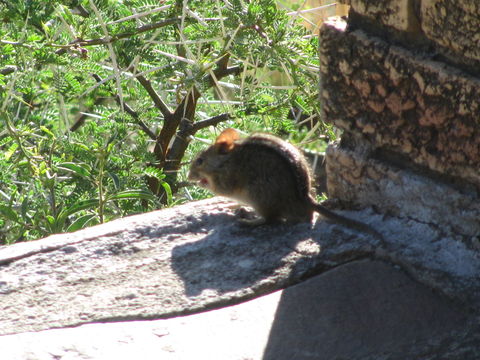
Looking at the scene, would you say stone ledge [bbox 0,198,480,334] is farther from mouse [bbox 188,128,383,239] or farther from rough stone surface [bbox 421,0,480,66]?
rough stone surface [bbox 421,0,480,66]

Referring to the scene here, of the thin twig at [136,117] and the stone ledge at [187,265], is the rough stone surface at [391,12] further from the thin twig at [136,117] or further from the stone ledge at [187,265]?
the thin twig at [136,117]

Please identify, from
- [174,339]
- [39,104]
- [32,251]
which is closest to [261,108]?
[39,104]

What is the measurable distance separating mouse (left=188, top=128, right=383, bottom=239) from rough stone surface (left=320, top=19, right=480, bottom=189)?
1.14 ft

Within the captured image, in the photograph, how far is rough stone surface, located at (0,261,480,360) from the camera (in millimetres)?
2205

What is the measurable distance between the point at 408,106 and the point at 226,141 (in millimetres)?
1540

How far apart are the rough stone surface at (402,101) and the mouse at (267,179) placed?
0.35 meters

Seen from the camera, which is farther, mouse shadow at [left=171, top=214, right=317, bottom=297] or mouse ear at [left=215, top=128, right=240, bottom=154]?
mouse ear at [left=215, top=128, right=240, bottom=154]

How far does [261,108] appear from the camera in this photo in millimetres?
4992

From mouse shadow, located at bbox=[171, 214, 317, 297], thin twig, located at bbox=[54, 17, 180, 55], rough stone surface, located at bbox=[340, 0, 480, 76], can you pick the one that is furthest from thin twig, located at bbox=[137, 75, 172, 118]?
rough stone surface, located at bbox=[340, 0, 480, 76]

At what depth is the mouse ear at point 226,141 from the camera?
4.08 meters

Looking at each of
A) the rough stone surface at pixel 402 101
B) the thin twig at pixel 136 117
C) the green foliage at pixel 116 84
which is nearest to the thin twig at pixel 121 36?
the green foliage at pixel 116 84

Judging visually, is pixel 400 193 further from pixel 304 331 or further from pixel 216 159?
pixel 216 159

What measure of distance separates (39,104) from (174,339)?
13.1ft

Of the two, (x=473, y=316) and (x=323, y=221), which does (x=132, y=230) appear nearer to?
(x=323, y=221)
